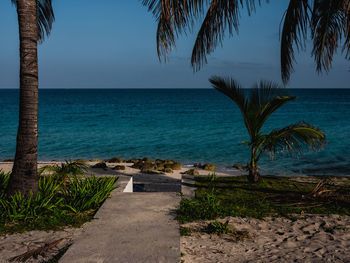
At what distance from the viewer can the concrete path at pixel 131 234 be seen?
3219 millimetres

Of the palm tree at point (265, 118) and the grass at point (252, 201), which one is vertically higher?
the palm tree at point (265, 118)

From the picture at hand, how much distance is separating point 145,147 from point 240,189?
1304cm

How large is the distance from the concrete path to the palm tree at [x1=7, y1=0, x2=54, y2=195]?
122 cm

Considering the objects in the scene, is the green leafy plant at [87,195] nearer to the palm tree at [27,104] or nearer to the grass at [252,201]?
the palm tree at [27,104]

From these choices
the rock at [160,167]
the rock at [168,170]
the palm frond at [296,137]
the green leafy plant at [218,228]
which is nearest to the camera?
the green leafy plant at [218,228]

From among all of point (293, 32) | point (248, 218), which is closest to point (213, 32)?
point (293, 32)

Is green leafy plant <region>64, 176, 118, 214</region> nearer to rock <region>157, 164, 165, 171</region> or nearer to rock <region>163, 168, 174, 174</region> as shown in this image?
rock <region>163, 168, 174, 174</region>

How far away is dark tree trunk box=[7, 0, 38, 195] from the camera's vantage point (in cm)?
469

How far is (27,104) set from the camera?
470 centimetres

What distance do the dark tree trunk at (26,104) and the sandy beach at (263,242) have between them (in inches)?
39.1

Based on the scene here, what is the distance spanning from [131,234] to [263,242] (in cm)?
155

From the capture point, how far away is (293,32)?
6.14m

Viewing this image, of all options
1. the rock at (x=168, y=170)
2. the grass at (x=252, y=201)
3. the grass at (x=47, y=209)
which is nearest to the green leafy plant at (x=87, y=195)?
the grass at (x=47, y=209)

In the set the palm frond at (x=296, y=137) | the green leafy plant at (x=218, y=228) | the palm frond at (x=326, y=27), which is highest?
the palm frond at (x=326, y=27)
